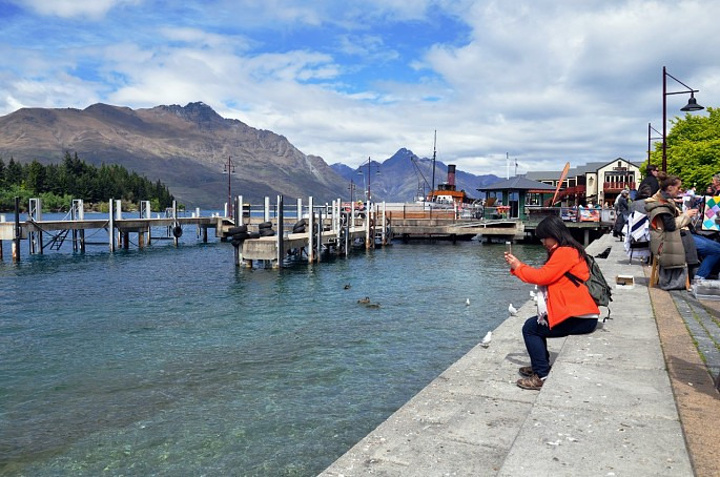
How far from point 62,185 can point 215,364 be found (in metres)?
166

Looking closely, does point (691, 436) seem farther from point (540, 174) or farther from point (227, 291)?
point (540, 174)

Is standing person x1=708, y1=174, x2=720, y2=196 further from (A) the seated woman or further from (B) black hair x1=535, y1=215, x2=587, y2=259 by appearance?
(B) black hair x1=535, y1=215, x2=587, y2=259

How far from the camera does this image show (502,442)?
4602 mm

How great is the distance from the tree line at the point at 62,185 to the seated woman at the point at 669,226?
147146 millimetres

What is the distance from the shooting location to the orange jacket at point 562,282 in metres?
5.57

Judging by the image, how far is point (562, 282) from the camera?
5641mm

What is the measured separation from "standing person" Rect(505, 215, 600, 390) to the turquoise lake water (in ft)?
9.43

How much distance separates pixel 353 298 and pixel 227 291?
16.8 ft

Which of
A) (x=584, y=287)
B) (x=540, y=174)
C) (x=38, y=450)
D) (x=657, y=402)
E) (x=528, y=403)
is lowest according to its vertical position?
(x=38, y=450)

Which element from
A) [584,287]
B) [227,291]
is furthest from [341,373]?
[227,291]

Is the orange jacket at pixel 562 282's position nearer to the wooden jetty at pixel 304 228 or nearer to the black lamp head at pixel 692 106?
the black lamp head at pixel 692 106

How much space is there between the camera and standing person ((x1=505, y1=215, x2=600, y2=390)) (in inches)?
220

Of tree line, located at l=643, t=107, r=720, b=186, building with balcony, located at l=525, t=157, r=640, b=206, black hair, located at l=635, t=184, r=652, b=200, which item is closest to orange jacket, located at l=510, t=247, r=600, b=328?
black hair, located at l=635, t=184, r=652, b=200

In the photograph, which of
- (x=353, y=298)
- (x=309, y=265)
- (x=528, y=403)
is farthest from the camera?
(x=309, y=265)
